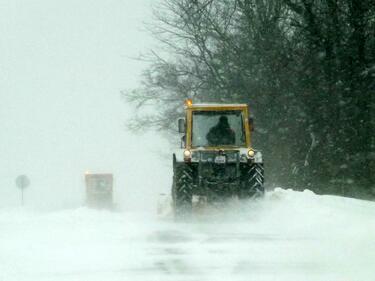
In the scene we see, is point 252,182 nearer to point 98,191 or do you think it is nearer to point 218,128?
point 218,128

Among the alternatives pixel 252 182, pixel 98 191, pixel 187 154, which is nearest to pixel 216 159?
pixel 187 154

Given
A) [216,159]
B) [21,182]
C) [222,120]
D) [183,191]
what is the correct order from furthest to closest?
[21,182] < [222,120] < [216,159] < [183,191]

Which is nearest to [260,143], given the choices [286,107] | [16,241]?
[286,107]

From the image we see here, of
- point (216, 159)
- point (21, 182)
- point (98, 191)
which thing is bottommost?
point (98, 191)

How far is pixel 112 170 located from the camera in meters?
134

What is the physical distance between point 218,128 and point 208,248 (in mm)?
6476

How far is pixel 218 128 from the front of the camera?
1552 cm

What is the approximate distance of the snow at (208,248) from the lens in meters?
7.32

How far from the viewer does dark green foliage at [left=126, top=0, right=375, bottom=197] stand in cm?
2214

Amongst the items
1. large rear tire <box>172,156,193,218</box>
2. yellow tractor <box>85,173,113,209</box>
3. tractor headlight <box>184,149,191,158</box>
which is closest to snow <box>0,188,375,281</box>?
large rear tire <box>172,156,193,218</box>

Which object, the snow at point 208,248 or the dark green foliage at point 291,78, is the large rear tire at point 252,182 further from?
the dark green foliage at point 291,78

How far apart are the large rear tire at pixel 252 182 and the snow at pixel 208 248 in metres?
0.58

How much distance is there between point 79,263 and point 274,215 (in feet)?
20.6

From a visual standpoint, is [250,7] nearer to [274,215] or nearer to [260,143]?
[260,143]
